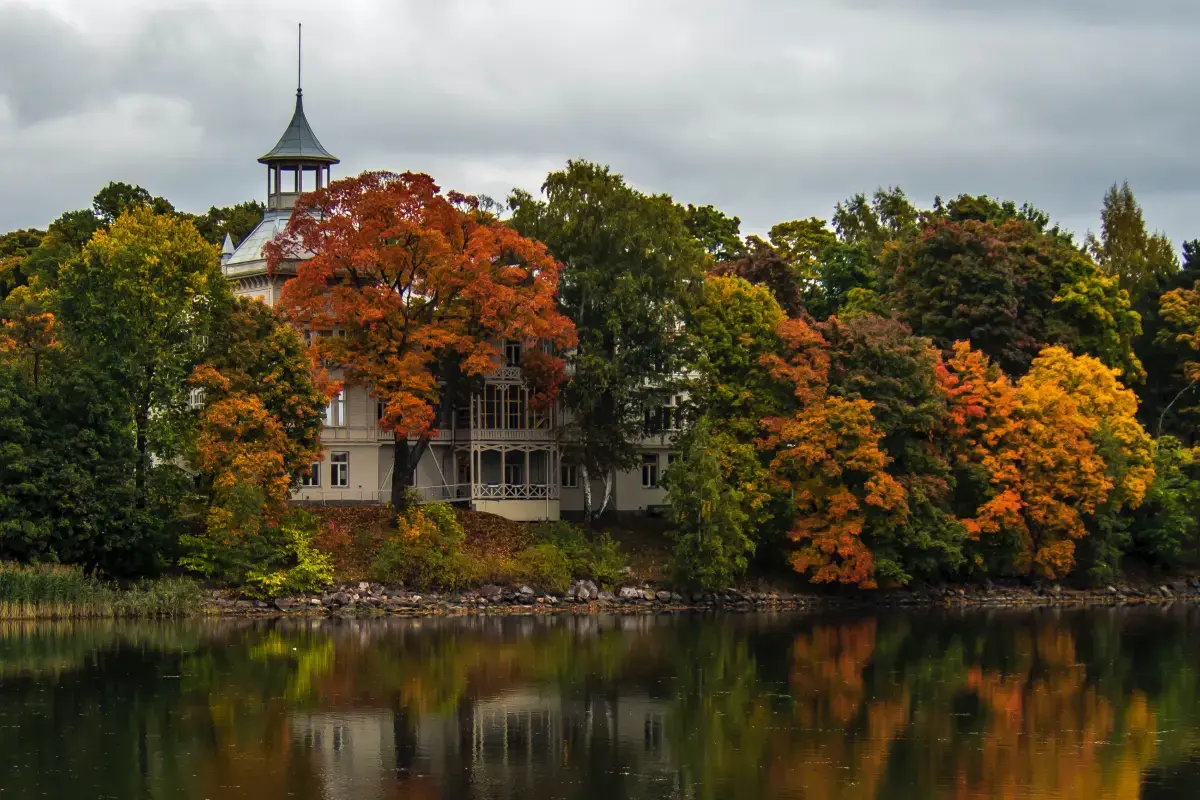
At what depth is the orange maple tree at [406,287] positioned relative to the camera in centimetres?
6194

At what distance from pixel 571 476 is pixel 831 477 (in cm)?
Result: 1260

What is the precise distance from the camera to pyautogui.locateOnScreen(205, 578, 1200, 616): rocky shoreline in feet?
190

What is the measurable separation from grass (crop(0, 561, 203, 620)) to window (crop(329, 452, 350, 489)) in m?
11.6

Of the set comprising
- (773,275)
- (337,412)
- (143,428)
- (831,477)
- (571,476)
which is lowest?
(831,477)

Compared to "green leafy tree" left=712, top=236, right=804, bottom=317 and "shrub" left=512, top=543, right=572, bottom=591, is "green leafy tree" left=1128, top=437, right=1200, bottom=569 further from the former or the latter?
"shrub" left=512, top=543, right=572, bottom=591

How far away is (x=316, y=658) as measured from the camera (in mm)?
46969

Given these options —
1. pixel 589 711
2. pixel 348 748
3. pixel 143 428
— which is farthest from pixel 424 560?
pixel 348 748

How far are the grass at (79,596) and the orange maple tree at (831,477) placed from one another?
21841mm

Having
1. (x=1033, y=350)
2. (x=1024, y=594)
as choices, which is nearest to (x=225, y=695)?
(x=1024, y=594)

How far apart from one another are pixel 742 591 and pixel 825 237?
3331 centimetres

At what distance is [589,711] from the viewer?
4012 cm

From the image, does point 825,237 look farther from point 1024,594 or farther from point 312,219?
point 312,219

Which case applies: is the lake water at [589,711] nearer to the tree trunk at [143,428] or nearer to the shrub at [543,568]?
the shrub at [543,568]

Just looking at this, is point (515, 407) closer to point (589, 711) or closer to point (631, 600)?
point (631, 600)
